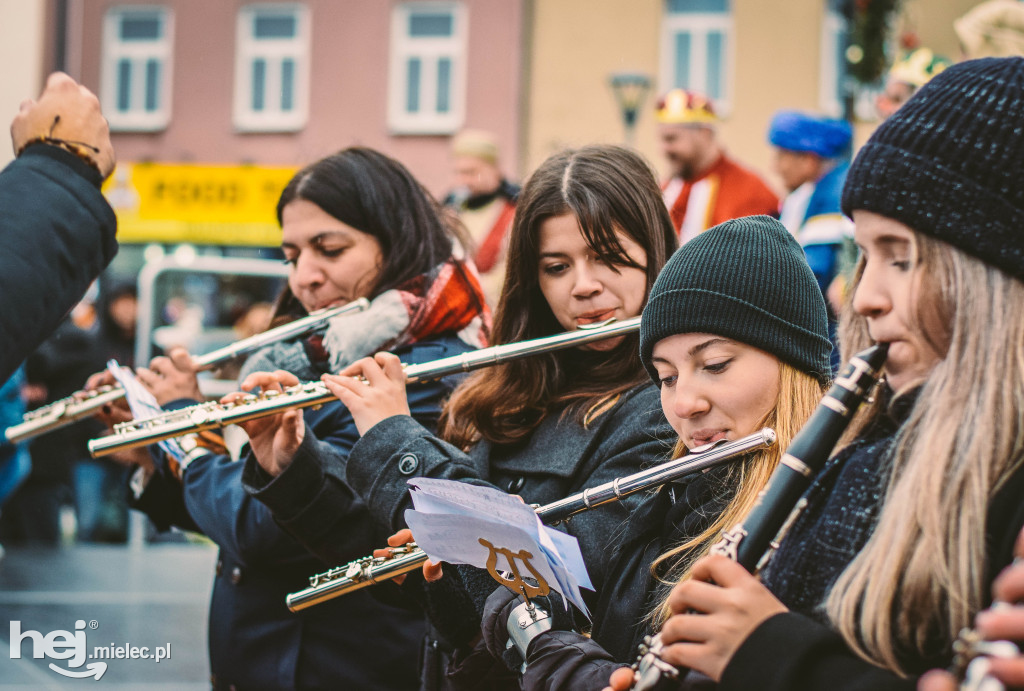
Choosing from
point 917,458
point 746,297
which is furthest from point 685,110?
point 917,458

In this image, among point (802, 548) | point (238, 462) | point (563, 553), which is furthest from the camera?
point (238, 462)

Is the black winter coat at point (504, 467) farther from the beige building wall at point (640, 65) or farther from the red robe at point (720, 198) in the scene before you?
the beige building wall at point (640, 65)

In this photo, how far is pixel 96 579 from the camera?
6.25 m

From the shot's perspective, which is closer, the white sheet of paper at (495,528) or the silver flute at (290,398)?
the white sheet of paper at (495,528)

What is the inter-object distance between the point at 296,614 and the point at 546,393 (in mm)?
774

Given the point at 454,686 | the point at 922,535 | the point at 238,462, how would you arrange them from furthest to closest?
the point at 238,462 → the point at 454,686 → the point at 922,535

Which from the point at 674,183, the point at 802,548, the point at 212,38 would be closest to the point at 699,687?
the point at 802,548

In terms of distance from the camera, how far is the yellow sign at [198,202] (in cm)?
1259

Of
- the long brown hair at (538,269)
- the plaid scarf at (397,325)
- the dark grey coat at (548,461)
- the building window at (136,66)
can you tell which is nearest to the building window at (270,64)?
the building window at (136,66)

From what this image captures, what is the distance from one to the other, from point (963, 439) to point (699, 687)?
0.42m

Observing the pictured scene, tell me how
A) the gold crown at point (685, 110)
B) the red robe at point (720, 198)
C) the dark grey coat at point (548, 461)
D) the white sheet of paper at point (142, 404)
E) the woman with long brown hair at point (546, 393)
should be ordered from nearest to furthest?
the dark grey coat at point (548, 461) → the woman with long brown hair at point (546, 393) → the white sheet of paper at point (142, 404) → the red robe at point (720, 198) → the gold crown at point (685, 110)

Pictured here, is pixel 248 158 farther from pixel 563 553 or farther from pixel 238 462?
pixel 563 553

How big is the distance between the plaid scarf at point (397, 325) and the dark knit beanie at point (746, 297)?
0.89m

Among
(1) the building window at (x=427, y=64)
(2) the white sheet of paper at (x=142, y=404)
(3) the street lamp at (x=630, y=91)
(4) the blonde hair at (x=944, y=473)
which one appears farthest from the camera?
(1) the building window at (x=427, y=64)
